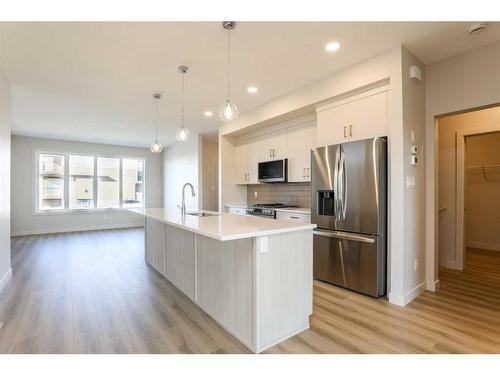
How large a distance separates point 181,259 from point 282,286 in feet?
4.58

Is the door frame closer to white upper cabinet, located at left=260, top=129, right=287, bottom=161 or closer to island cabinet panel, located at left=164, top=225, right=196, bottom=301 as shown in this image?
white upper cabinet, located at left=260, top=129, right=287, bottom=161

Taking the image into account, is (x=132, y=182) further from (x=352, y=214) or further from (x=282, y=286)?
(x=282, y=286)

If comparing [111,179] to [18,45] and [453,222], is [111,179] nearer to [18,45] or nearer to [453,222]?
[18,45]

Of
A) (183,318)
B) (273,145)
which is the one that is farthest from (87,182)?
(183,318)

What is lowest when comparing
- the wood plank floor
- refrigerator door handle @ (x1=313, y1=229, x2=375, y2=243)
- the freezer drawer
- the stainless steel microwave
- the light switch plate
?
the wood plank floor

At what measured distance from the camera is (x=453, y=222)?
3.79 meters

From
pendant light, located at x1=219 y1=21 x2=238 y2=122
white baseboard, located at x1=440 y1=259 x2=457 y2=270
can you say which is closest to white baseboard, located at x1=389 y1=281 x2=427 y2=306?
white baseboard, located at x1=440 y1=259 x2=457 y2=270

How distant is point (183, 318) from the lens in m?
2.33

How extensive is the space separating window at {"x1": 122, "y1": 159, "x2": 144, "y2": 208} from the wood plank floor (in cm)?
453

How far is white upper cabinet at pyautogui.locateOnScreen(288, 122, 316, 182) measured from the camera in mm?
3949

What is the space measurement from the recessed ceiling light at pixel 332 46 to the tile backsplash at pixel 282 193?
87.5 inches
